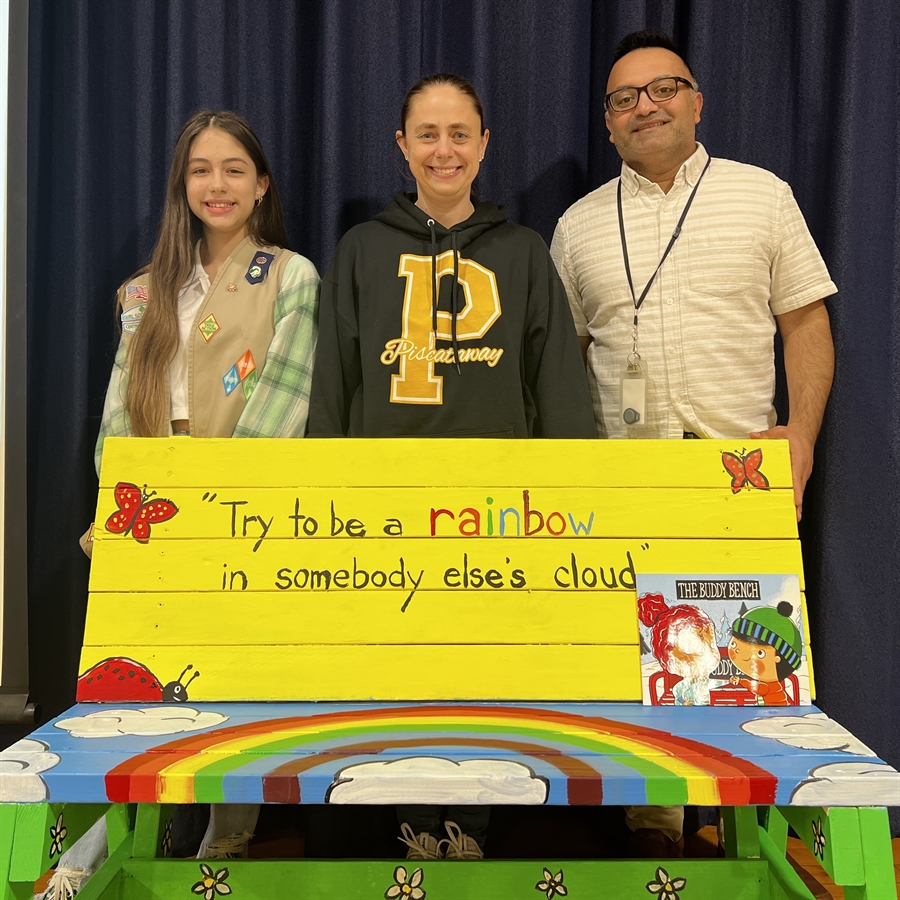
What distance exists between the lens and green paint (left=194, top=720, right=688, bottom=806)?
1016 mm

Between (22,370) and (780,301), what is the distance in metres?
1.78

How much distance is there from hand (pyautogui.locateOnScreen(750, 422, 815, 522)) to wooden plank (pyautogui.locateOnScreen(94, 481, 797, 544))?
49cm

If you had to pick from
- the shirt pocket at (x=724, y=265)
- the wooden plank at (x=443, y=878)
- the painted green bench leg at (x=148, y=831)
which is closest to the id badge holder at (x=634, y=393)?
the shirt pocket at (x=724, y=265)

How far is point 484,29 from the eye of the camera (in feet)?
7.06

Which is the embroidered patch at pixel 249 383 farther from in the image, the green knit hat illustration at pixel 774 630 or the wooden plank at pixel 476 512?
the green knit hat illustration at pixel 774 630

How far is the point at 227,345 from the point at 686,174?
3.62ft

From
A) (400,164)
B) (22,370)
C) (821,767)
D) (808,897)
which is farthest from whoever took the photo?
(400,164)

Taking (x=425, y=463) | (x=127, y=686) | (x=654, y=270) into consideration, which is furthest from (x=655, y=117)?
(x=127, y=686)

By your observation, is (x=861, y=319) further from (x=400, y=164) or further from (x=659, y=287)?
(x=400, y=164)

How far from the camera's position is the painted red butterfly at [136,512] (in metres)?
1.36

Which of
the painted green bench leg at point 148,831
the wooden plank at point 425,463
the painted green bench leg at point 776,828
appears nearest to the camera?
the wooden plank at point 425,463

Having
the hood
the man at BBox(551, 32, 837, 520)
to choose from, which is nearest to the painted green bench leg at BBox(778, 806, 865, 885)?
the man at BBox(551, 32, 837, 520)

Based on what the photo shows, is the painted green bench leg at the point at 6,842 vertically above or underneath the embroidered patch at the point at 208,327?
underneath

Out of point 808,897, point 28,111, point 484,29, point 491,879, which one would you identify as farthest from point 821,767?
point 28,111
